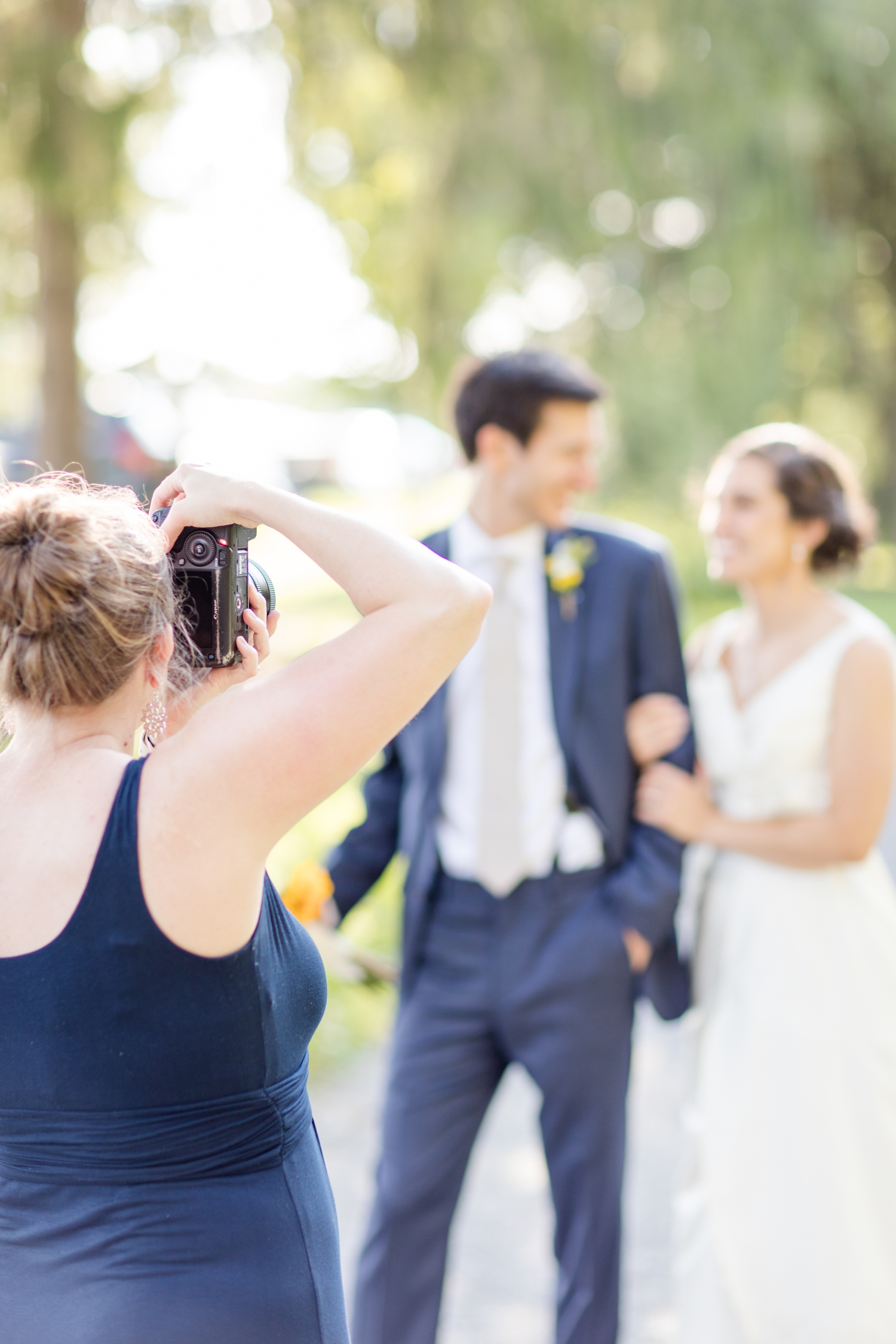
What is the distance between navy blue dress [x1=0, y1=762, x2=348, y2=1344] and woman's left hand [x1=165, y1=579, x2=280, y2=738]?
7.5 inches

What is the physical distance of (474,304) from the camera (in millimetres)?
8789

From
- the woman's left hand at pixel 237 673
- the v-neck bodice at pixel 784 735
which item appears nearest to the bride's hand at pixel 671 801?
the v-neck bodice at pixel 784 735

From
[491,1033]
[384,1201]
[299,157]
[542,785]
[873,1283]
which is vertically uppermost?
[299,157]

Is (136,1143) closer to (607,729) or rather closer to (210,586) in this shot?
(210,586)

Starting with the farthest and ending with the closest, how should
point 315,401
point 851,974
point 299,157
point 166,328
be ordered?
point 315,401, point 166,328, point 299,157, point 851,974

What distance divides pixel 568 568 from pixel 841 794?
2.54 feet

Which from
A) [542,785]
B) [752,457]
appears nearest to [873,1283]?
[542,785]

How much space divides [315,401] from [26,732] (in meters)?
10.2

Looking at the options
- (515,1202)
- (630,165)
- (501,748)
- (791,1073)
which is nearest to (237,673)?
(501,748)

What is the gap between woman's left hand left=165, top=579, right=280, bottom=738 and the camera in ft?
5.25

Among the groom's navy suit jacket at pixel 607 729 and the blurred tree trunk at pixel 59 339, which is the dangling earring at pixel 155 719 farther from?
the blurred tree trunk at pixel 59 339

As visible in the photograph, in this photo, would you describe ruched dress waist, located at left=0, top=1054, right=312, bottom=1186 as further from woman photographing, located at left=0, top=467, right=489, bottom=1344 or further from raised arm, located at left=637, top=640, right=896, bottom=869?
raised arm, located at left=637, top=640, right=896, bottom=869

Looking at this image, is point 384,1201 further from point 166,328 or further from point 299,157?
point 166,328

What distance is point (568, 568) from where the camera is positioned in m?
2.76
